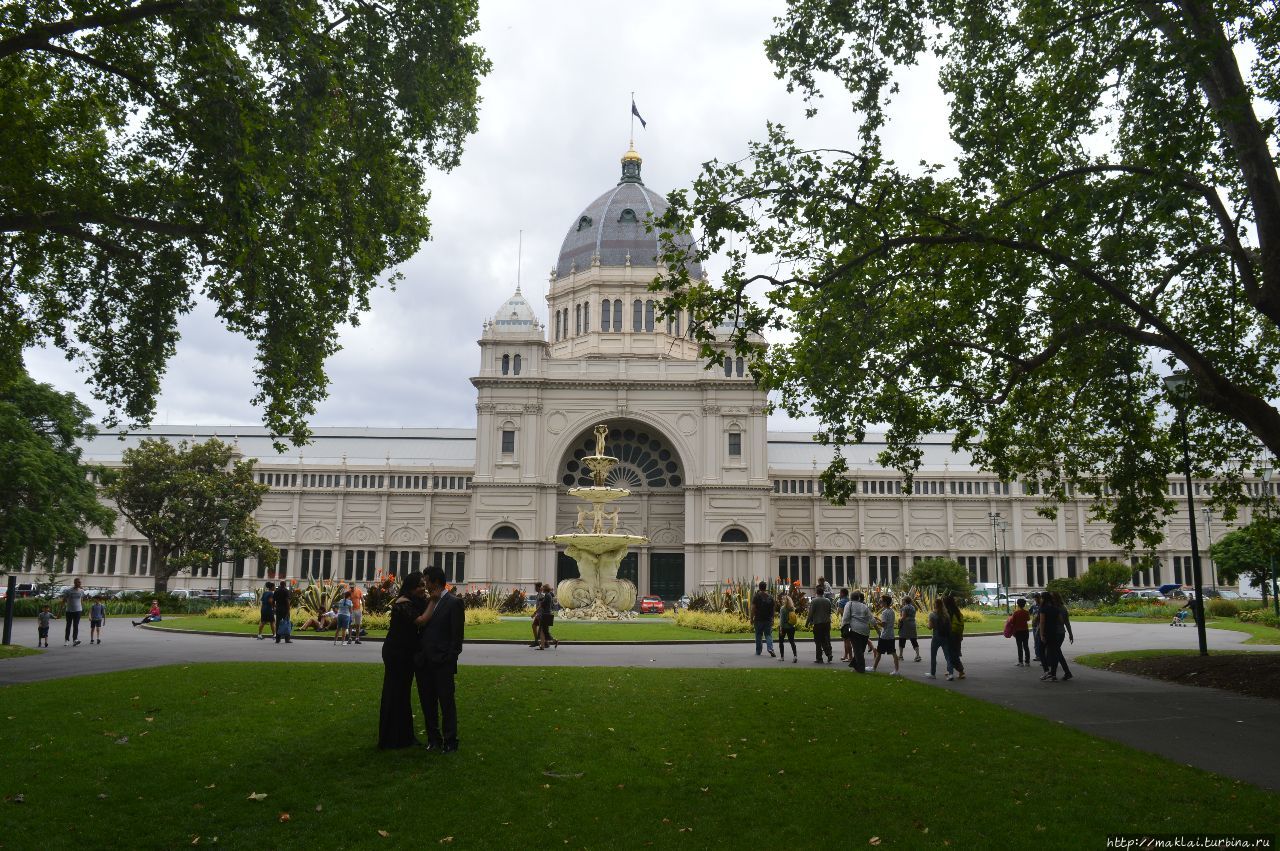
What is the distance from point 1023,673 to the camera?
2077 centimetres

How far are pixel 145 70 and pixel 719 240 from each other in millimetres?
10346

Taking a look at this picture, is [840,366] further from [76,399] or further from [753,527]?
[753,527]

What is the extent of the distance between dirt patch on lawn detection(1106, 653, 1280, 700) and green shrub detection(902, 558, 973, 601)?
30.0m

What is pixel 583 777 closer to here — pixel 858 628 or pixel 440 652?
pixel 440 652

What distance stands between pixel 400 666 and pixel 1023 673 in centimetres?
1555

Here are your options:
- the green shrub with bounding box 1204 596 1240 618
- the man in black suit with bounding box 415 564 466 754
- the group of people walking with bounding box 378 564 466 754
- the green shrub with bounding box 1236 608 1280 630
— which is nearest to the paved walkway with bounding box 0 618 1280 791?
the green shrub with bounding box 1236 608 1280 630

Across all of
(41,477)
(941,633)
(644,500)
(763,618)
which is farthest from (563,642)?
(644,500)

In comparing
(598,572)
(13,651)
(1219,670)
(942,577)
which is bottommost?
(13,651)

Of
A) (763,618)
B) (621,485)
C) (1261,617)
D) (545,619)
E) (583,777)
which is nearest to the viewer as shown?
(583,777)

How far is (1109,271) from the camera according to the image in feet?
59.1

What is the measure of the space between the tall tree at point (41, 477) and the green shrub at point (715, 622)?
26825mm

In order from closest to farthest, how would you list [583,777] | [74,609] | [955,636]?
[583,777]
[955,636]
[74,609]

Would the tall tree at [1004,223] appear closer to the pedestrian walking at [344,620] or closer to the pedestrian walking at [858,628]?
the pedestrian walking at [858,628]

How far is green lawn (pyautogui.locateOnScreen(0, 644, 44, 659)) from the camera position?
72.4ft
